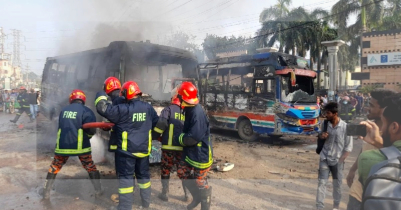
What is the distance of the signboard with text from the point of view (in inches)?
842

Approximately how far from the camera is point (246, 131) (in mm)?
9891

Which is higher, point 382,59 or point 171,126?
point 382,59

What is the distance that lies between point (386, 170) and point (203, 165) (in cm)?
244

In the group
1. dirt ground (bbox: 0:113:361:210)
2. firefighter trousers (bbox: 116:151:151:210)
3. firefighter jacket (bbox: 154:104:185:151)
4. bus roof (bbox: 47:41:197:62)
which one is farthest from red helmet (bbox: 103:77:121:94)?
bus roof (bbox: 47:41:197:62)

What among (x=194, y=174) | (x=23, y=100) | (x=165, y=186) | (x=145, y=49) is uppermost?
(x=145, y=49)

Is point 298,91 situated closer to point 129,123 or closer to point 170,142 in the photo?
point 170,142

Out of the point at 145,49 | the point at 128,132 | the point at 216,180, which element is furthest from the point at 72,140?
the point at 145,49

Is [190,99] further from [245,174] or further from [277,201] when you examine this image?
[245,174]

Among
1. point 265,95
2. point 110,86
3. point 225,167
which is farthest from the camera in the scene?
point 265,95

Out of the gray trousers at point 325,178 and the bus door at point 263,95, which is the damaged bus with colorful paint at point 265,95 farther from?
the gray trousers at point 325,178

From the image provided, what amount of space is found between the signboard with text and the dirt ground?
1769cm

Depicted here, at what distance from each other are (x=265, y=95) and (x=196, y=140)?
20.5 ft

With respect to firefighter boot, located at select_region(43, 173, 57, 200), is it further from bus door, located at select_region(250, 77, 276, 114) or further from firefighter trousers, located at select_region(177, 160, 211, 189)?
bus door, located at select_region(250, 77, 276, 114)

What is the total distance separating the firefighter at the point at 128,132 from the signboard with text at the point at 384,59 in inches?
932
